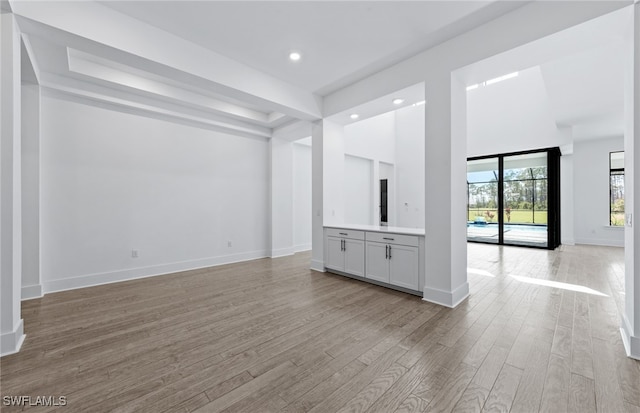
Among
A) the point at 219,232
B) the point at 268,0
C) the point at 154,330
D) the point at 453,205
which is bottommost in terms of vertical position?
the point at 154,330

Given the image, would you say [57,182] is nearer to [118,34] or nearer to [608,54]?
[118,34]

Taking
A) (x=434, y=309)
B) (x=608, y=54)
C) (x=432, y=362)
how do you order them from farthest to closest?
(x=608, y=54) < (x=434, y=309) < (x=432, y=362)

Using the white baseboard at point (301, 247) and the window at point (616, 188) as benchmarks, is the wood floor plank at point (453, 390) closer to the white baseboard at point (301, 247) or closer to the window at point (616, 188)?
the white baseboard at point (301, 247)

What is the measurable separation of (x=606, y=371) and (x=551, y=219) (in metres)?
6.23

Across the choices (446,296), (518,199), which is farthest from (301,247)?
(518,199)

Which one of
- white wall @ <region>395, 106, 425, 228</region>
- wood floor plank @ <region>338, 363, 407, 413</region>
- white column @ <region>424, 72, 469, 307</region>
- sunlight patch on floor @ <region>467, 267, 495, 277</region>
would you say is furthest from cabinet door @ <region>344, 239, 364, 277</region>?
white wall @ <region>395, 106, 425, 228</region>

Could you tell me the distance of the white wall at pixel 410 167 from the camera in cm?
878

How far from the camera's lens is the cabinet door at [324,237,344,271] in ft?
14.4

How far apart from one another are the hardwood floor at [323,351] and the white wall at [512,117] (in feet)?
14.8

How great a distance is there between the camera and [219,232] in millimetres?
5285

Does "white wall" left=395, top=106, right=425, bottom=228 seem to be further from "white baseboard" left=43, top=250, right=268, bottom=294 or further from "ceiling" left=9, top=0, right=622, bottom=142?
"white baseboard" left=43, top=250, right=268, bottom=294

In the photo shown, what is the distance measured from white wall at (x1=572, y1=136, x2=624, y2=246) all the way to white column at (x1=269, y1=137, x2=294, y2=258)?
8.12 meters

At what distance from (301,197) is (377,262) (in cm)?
340

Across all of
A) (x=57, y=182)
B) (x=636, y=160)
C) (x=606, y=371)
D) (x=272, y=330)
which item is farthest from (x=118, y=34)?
(x=606, y=371)
